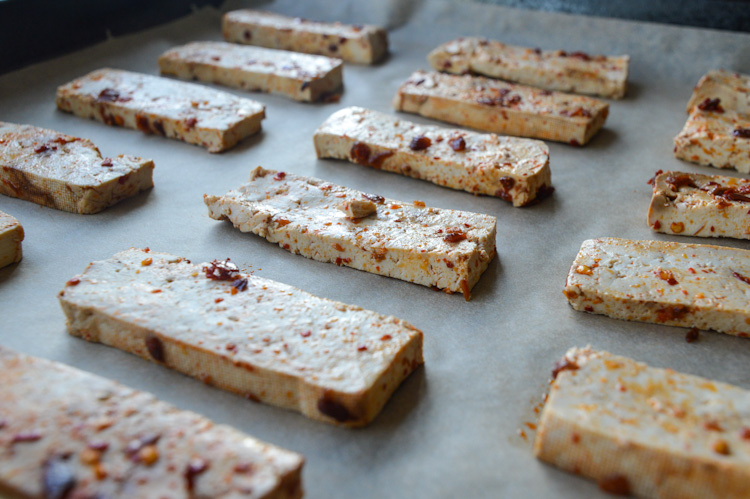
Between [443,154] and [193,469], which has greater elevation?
[443,154]

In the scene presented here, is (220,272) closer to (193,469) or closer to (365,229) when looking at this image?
(365,229)

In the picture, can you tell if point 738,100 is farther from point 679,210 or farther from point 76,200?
point 76,200

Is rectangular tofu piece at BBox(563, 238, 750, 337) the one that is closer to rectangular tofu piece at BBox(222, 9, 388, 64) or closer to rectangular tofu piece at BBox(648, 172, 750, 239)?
rectangular tofu piece at BBox(648, 172, 750, 239)

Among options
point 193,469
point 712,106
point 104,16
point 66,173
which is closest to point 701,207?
point 712,106

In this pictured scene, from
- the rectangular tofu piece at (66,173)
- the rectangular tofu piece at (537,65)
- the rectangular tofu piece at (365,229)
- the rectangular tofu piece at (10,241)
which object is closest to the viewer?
the rectangular tofu piece at (365,229)

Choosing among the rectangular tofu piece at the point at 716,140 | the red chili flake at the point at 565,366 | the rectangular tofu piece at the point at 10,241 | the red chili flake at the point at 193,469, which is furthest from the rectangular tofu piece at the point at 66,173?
the rectangular tofu piece at the point at 716,140

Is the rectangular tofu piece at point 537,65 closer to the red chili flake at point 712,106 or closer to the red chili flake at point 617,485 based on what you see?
the red chili flake at point 712,106
